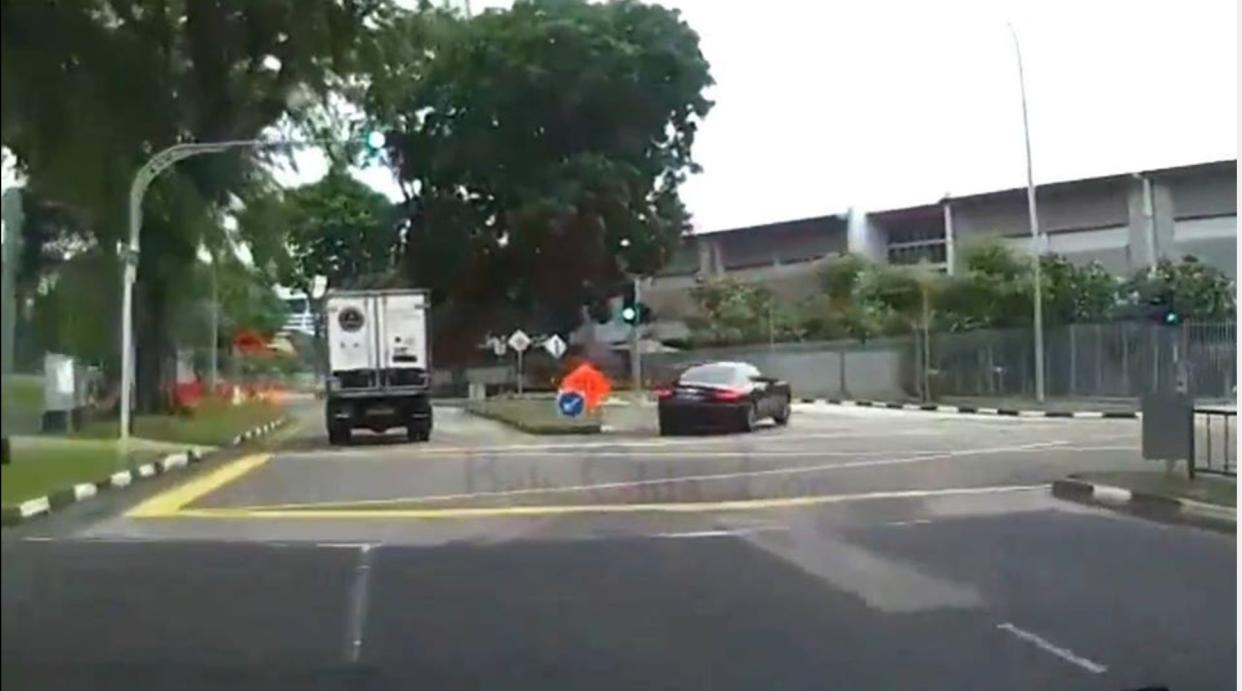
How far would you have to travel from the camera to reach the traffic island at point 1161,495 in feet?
9.36

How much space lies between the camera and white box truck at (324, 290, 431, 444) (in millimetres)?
2326

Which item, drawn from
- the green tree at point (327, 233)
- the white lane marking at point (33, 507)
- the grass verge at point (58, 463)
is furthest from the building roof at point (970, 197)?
the white lane marking at point (33, 507)

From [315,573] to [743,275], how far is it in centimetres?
80

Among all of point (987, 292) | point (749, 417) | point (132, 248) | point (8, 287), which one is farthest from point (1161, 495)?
point (8, 287)

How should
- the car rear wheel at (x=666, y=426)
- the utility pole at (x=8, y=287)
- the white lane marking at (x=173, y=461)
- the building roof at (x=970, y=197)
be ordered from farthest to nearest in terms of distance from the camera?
1. the building roof at (x=970, y=197)
2. the car rear wheel at (x=666, y=426)
3. the white lane marking at (x=173, y=461)
4. the utility pole at (x=8, y=287)

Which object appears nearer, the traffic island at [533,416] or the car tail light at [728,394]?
the traffic island at [533,416]

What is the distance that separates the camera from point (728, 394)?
2654 millimetres

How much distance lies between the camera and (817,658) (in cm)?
267

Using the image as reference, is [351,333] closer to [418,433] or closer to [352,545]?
[418,433]

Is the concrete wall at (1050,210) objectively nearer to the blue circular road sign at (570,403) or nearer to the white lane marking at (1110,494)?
the white lane marking at (1110,494)

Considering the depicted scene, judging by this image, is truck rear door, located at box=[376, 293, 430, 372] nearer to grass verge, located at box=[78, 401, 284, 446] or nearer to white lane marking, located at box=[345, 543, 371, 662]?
grass verge, located at box=[78, 401, 284, 446]

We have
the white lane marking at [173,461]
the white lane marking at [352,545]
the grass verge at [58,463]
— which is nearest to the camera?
the grass verge at [58,463]

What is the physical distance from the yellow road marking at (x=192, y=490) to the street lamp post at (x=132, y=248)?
0.16 meters

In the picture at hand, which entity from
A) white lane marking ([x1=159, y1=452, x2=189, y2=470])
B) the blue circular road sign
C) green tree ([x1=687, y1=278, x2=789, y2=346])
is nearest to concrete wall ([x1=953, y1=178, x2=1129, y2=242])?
green tree ([x1=687, y1=278, x2=789, y2=346])
